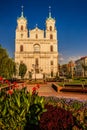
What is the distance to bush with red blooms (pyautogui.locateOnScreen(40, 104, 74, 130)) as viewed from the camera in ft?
16.6

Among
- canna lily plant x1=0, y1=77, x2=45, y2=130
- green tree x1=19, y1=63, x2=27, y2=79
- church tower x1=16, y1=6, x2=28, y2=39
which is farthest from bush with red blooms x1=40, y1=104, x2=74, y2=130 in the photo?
church tower x1=16, y1=6, x2=28, y2=39

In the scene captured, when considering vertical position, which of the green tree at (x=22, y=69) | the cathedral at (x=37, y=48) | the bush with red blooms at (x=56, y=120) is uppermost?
the cathedral at (x=37, y=48)

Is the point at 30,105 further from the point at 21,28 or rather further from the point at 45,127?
the point at 21,28

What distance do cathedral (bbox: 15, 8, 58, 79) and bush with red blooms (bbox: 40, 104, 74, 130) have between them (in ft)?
277

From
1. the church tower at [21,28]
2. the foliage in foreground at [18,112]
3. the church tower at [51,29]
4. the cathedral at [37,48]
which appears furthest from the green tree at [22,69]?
the foliage in foreground at [18,112]

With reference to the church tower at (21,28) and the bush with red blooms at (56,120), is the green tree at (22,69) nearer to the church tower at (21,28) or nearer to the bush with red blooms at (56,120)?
the church tower at (21,28)

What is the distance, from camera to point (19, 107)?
245 inches

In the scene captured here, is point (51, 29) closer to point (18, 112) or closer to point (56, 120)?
point (18, 112)

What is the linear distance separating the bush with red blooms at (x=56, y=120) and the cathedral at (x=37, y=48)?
8453cm

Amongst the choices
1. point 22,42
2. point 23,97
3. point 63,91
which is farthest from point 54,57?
point 23,97

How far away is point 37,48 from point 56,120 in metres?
88.7

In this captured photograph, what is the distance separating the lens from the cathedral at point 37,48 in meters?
91.5

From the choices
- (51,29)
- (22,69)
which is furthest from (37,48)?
(22,69)

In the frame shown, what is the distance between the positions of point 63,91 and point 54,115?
18.6 metres
